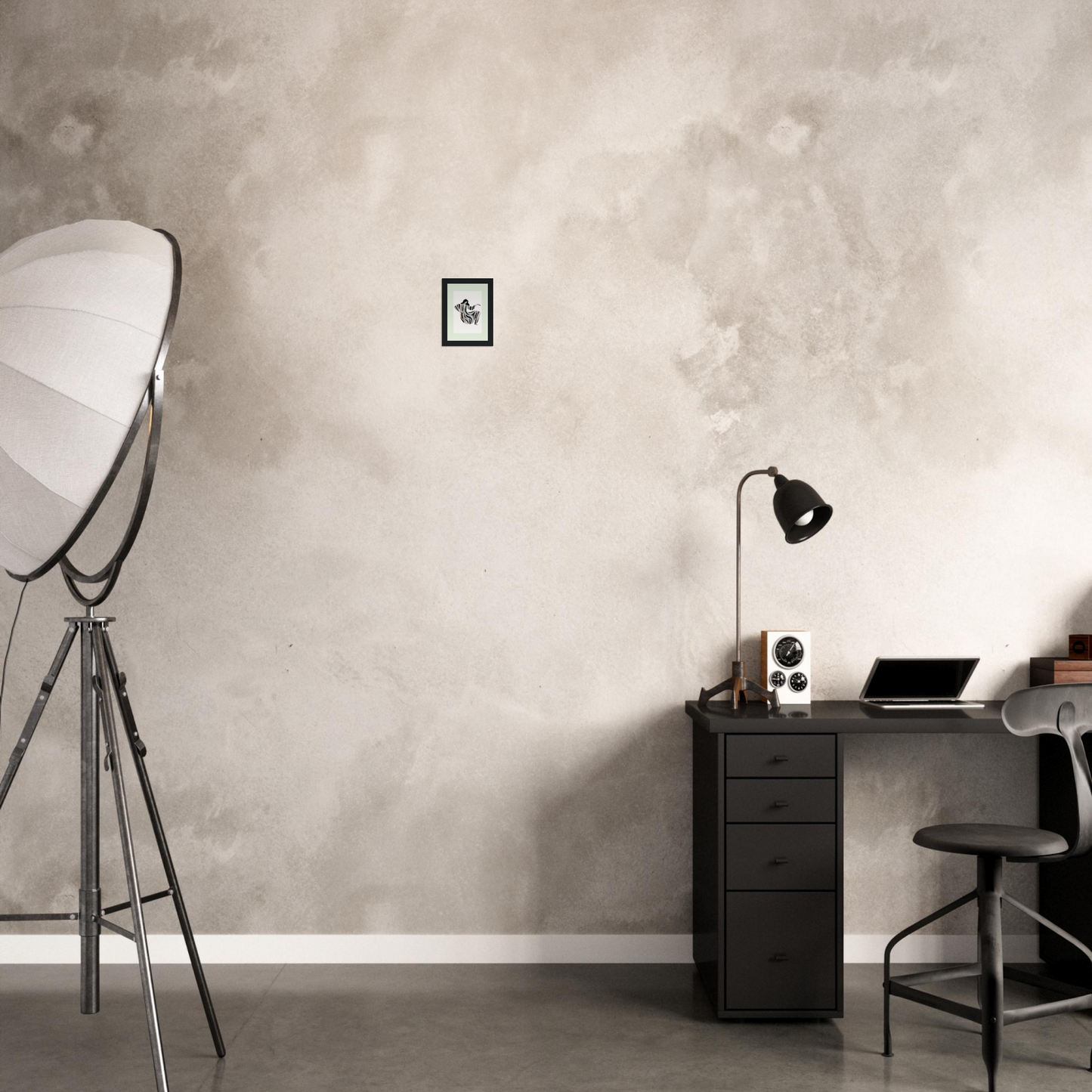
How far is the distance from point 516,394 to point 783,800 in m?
1.50

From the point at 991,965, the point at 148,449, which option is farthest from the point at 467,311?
the point at 991,965

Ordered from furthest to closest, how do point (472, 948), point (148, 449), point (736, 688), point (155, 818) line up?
point (472, 948), point (736, 688), point (155, 818), point (148, 449)

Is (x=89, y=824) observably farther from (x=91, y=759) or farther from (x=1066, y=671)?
(x=1066, y=671)

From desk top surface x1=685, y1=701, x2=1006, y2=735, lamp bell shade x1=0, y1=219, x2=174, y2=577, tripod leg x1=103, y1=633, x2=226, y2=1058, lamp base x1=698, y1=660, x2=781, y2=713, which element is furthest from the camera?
lamp base x1=698, y1=660, x2=781, y2=713

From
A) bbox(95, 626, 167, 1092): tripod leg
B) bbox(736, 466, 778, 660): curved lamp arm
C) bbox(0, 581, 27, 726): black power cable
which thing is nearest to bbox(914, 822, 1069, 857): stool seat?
bbox(736, 466, 778, 660): curved lamp arm

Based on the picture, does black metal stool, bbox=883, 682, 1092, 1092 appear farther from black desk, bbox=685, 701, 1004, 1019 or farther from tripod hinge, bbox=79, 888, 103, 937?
tripod hinge, bbox=79, 888, 103, 937

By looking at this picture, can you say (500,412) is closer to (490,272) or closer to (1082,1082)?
(490,272)

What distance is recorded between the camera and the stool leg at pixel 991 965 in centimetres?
239

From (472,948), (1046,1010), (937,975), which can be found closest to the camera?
(1046,1010)

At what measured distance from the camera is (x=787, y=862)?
9.25 ft

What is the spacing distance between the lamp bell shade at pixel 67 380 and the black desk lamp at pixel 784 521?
174cm

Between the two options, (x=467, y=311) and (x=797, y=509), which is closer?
(x=797, y=509)

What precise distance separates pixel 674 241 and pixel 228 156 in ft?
4.84

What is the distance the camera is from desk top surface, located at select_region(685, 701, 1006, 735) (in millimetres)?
2797
